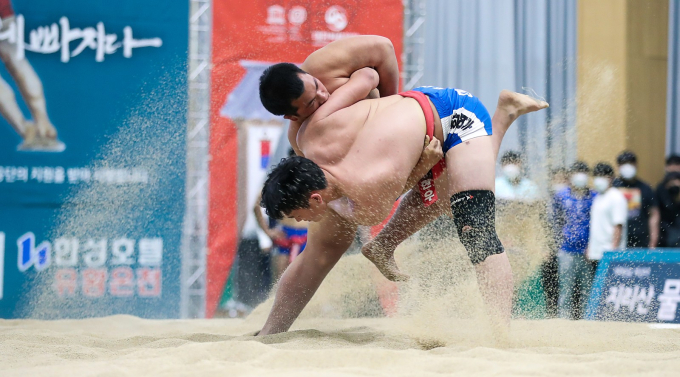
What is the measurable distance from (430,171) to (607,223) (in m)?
2.87

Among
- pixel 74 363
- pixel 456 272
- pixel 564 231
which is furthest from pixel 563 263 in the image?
pixel 74 363

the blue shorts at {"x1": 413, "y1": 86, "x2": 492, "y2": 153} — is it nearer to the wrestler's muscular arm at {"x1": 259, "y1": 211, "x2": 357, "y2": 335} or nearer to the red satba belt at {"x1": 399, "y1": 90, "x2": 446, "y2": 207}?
the red satba belt at {"x1": 399, "y1": 90, "x2": 446, "y2": 207}

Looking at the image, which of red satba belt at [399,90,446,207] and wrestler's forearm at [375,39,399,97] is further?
wrestler's forearm at [375,39,399,97]

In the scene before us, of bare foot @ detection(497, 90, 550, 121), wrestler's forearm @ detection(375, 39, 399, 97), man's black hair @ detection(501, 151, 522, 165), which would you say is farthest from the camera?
man's black hair @ detection(501, 151, 522, 165)

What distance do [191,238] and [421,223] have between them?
2196 millimetres

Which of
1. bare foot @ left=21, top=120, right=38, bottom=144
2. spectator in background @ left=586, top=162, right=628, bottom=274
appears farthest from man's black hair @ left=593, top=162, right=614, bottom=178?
bare foot @ left=21, top=120, right=38, bottom=144

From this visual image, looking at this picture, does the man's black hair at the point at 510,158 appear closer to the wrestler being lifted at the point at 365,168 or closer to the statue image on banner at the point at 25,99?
the wrestler being lifted at the point at 365,168

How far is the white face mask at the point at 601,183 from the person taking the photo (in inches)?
215

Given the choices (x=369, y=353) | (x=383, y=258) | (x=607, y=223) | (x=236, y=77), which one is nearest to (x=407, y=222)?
(x=383, y=258)

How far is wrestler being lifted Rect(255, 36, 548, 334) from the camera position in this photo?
261 cm

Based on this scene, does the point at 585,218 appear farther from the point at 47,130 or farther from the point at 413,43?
the point at 47,130

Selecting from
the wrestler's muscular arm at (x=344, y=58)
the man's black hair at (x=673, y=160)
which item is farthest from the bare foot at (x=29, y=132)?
the man's black hair at (x=673, y=160)

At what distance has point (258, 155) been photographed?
16.6ft

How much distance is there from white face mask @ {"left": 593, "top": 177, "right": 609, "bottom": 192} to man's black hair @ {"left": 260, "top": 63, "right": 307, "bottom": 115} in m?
3.45
